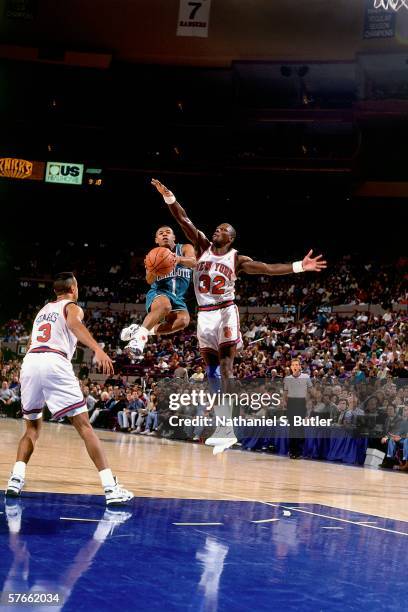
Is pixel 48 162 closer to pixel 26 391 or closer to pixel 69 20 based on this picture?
pixel 69 20

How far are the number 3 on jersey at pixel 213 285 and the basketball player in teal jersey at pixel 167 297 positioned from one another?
21 centimetres

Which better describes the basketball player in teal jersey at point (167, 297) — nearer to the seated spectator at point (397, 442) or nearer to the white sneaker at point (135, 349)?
the white sneaker at point (135, 349)

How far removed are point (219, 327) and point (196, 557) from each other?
331 centimetres

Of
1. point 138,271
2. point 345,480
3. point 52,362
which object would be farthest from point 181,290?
point 138,271

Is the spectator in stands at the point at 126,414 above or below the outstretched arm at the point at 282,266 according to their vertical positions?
below

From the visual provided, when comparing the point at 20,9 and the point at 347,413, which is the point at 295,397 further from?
the point at 20,9

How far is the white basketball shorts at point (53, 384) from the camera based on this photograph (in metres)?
5.62

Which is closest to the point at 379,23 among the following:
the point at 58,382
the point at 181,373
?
the point at 181,373

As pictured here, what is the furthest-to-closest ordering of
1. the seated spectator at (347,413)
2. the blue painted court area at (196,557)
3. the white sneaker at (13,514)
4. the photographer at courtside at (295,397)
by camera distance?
the photographer at courtside at (295,397)
the seated spectator at (347,413)
the white sneaker at (13,514)
the blue painted court area at (196,557)

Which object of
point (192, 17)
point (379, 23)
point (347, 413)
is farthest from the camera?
point (192, 17)

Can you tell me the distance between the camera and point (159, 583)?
345 centimetres

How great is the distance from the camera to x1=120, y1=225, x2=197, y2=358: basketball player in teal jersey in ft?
22.3

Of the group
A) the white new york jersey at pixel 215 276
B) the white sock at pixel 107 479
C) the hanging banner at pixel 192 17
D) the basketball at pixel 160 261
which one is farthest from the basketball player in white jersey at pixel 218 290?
the hanging banner at pixel 192 17

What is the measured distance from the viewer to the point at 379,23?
18.7 meters
